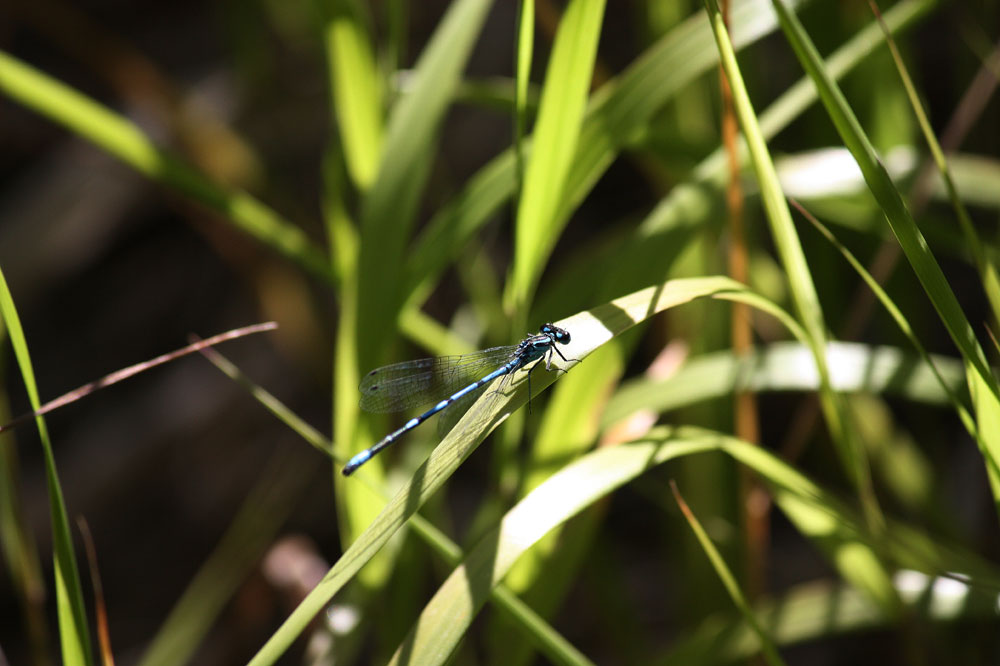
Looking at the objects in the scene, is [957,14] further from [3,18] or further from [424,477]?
[3,18]

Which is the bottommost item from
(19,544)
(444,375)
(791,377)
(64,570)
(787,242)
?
(791,377)

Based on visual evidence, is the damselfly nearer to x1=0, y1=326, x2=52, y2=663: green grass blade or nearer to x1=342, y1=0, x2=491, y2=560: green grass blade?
x1=342, y1=0, x2=491, y2=560: green grass blade

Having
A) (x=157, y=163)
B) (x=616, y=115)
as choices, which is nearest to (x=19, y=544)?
(x=157, y=163)

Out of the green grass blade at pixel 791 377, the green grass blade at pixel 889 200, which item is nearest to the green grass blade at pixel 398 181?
the green grass blade at pixel 791 377

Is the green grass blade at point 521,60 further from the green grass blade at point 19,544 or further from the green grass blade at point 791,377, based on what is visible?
the green grass blade at point 19,544

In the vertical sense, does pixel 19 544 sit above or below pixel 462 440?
above

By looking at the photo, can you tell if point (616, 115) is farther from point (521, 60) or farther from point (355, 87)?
point (355, 87)
